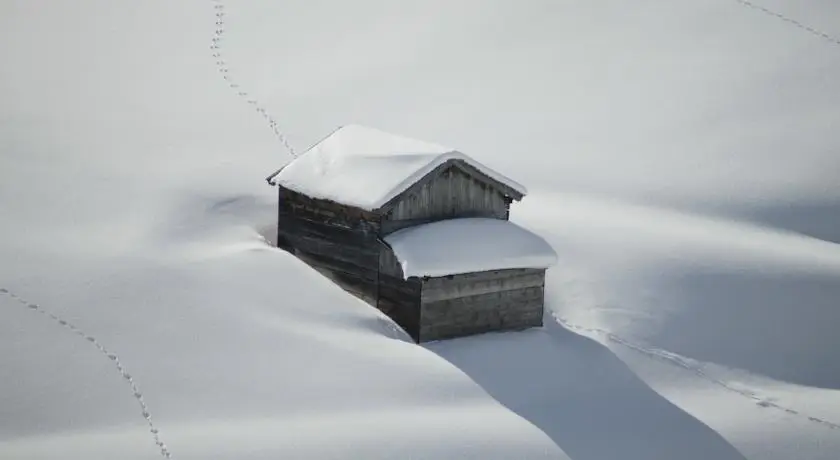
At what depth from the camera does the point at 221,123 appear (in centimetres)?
2731

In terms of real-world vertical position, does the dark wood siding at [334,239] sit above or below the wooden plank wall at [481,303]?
above

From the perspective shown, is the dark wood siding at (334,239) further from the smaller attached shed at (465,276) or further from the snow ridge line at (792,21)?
the snow ridge line at (792,21)

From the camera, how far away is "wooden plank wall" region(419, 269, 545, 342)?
17062mm

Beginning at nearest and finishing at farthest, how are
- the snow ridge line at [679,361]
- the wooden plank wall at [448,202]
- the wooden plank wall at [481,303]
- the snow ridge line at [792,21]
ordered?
1. the snow ridge line at [679,361]
2. the wooden plank wall at [481,303]
3. the wooden plank wall at [448,202]
4. the snow ridge line at [792,21]

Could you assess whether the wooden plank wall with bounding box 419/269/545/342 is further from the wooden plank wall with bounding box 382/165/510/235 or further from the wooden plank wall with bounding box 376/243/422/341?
the wooden plank wall with bounding box 382/165/510/235

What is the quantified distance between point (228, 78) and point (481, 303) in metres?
14.9

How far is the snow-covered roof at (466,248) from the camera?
1678 centimetres

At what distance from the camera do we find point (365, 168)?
18062 millimetres

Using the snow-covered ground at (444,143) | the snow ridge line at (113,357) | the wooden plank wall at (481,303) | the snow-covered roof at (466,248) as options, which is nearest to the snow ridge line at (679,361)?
the snow-covered ground at (444,143)

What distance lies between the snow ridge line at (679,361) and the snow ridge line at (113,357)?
725 cm

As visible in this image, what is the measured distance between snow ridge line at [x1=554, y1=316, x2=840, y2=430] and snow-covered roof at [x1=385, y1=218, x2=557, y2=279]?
59.5 inches

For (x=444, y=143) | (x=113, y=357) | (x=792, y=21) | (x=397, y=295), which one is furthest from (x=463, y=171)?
(x=792, y=21)

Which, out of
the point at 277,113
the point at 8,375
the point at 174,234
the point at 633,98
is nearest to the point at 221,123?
the point at 277,113

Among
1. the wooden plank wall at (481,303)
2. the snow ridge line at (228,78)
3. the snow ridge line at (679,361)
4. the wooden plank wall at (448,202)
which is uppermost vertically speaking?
the snow ridge line at (228,78)
